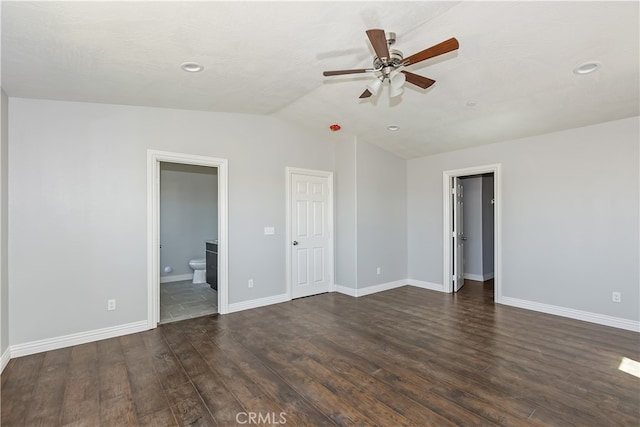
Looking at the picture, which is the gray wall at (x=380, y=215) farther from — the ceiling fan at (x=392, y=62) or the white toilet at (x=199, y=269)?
the white toilet at (x=199, y=269)

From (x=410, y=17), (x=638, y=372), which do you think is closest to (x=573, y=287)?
(x=638, y=372)

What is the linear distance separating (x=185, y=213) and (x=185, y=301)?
236 cm

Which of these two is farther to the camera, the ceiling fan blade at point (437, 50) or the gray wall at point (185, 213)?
the gray wall at point (185, 213)

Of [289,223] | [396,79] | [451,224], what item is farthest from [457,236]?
[396,79]

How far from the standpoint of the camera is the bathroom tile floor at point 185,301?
171 inches

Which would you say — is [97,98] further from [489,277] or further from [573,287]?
[489,277]

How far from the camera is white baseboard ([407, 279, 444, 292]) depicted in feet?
18.7

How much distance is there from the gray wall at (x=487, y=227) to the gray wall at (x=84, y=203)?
5.34 meters

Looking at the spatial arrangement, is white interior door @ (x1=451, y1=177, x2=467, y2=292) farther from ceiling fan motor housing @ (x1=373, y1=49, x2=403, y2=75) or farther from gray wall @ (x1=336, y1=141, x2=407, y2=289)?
ceiling fan motor housing @ (x1=373, y1=49, x2=403, y2=75)

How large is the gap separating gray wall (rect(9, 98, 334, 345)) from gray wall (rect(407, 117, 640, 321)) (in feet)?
13.9

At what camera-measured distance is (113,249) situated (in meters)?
3.55

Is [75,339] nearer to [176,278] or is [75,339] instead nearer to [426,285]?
[176,278]

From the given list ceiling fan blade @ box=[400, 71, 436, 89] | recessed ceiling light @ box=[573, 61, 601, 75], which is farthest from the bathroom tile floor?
recessed ceiling light @ box=[573, 61, 601, 75]

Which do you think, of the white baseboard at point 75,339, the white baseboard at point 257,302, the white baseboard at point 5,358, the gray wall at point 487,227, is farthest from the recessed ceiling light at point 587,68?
the white baseboard at point 5,358
